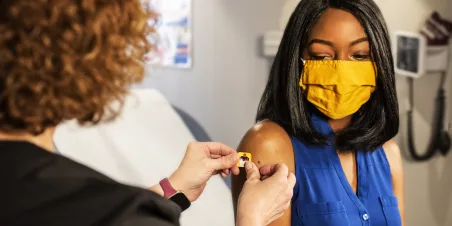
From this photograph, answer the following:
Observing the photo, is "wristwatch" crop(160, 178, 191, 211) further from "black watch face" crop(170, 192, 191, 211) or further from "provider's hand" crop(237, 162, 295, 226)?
"provider's hand" crop(237, 162, 295, 226)

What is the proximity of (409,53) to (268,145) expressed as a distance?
1.50 metres

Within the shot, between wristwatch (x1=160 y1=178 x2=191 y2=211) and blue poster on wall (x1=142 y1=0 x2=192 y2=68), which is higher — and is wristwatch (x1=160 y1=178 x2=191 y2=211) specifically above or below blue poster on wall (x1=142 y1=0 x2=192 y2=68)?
below

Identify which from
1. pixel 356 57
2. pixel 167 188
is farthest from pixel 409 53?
pixel 167 188

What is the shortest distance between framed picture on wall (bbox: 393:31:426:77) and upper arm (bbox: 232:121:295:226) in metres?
1.40

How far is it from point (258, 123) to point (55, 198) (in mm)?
967

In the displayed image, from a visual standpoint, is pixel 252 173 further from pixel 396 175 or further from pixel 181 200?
pixel 396 175

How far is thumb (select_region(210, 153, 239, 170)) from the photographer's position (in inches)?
51.9

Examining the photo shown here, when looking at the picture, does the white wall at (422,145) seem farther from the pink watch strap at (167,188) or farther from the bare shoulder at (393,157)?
the pink watch strap at (167,188)

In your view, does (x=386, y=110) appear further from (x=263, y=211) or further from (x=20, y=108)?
(x=20, y=108)

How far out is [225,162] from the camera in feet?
4.35

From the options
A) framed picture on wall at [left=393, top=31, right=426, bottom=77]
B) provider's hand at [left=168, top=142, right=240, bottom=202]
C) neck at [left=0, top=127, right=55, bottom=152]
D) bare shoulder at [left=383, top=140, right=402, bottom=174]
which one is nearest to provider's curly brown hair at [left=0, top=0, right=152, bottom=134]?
neck at [left=0, top=127, right=55, bottom=152]

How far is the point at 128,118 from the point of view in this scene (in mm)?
3012

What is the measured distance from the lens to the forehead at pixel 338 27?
1516 mm

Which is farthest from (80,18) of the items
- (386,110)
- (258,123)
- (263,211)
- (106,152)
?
(106,152)
